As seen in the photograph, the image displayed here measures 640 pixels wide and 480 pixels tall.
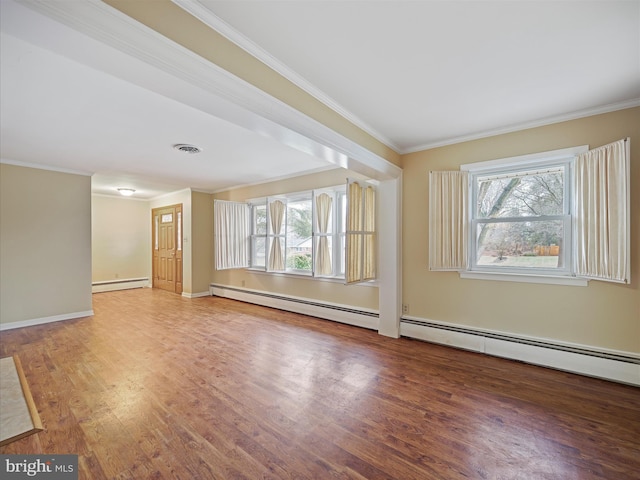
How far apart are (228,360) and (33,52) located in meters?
2.91

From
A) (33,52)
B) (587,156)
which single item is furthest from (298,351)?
(587,156)

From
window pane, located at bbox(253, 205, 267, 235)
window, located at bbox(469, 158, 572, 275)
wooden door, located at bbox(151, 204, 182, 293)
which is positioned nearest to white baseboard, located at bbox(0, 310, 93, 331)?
wooden door, located at bbox(151, 204, 182, 293)

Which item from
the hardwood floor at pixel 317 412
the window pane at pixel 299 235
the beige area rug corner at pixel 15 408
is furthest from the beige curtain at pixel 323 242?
Answer: the beige area rug corner at pixel 15 408

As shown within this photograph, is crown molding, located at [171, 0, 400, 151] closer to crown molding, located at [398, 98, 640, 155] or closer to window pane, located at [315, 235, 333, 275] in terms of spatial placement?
crown molding, located at [398, 98, 640, 155]

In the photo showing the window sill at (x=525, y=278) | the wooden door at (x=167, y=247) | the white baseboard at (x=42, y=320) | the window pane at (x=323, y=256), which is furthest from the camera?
the wooden door at (x=167, y=247)

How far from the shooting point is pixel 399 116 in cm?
280

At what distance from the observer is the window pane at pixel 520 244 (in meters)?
2.89

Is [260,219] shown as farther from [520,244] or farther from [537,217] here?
[537,217]

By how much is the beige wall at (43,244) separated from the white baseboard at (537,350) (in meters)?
5.43

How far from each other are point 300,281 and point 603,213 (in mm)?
3917

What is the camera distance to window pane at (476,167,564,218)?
289cm

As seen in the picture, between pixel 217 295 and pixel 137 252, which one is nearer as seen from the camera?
pixel 217 295

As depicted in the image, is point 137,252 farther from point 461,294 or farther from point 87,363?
point 461,294

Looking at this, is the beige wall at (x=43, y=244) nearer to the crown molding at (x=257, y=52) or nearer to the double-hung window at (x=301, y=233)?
the double-hung window at (x=301, y=233)
